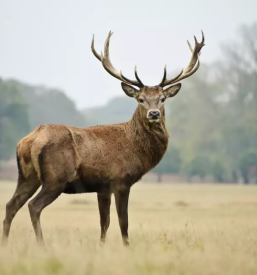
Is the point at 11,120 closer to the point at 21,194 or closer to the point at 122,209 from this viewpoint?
the point at 21,194

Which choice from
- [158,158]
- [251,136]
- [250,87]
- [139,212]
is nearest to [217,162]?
[251,136]

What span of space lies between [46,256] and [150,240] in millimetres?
2706

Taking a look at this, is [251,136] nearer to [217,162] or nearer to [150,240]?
[217,162]

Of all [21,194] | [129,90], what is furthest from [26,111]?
[21,194]

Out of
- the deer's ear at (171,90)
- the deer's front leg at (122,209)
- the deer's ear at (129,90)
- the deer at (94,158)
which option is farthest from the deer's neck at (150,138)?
the deer's front leg at (122,209)

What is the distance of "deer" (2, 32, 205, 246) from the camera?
9062 millimetres

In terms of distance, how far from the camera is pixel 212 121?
228 ft

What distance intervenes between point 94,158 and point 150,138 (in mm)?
1035

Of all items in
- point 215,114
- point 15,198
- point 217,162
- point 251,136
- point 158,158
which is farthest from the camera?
point 215,114

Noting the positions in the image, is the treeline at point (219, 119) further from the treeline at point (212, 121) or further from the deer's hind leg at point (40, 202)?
the deer's hind leg at point (40, 202)

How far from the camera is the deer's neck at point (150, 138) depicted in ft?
32.8

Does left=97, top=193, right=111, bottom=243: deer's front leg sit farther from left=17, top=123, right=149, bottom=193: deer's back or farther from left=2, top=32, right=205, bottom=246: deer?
left=17, top=123, right=149, bottom=193: deer's back

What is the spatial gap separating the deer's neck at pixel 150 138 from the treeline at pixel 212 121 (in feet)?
161

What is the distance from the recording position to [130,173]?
31.6 feet
